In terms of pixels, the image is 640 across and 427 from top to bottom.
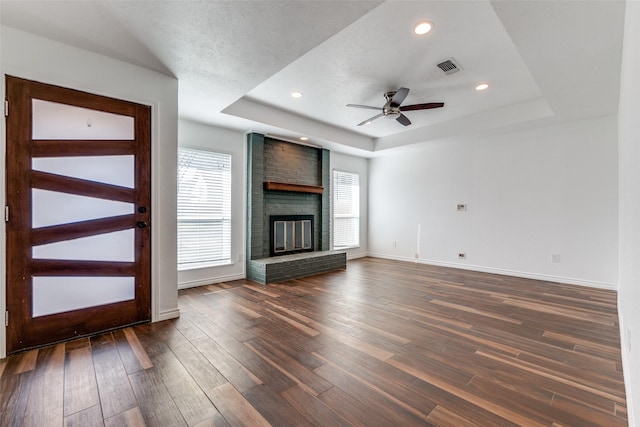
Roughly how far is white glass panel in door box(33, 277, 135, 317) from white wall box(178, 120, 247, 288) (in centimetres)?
142

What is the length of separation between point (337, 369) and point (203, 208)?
330 centimetres

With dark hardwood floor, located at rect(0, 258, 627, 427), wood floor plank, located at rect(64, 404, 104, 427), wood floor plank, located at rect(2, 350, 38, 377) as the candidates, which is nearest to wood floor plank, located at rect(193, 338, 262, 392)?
dark hardwood floor, located at rect(0, 258, 627, 427)

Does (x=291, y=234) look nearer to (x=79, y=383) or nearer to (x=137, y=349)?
(x=137, y=349)

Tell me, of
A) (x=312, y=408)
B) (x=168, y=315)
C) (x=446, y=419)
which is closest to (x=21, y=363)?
(x=168, y=315)

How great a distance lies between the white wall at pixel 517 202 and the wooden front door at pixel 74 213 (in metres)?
Result: 5.10

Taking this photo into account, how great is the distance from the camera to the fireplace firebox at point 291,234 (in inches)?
203

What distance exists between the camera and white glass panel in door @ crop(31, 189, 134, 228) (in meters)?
2.37

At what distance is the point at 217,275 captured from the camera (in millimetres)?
4535

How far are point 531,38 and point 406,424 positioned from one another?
288 cm

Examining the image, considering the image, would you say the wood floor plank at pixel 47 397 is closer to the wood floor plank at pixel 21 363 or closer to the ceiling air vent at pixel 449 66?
the wood floor plank at pixel 21 363

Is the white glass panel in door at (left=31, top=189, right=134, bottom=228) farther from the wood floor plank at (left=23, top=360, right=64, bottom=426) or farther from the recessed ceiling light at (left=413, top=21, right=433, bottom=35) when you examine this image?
the recessed ceiling light at (left=413, top=21, right=433, bottom=35)

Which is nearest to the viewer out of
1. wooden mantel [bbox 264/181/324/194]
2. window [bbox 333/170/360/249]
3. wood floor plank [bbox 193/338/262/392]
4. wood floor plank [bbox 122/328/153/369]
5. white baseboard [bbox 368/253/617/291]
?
wood floor plank [bbox 193/338/262/392]

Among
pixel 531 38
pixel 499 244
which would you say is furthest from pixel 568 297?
pixel 531 38

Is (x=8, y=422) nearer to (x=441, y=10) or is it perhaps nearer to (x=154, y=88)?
(x=154, y=88)
